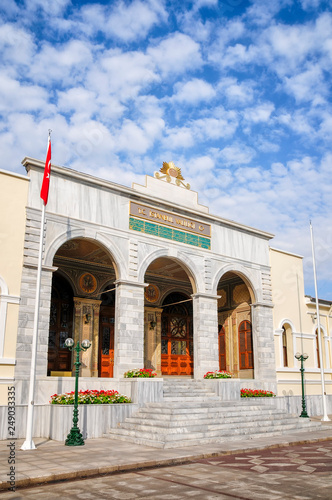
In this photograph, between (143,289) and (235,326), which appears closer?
(143,289)

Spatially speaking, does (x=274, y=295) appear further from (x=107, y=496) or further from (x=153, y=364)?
(x=107, y=496)

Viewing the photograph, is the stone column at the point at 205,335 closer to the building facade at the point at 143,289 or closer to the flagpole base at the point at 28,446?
the building facade at the point at 143,289

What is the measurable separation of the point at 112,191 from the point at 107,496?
1229 cm

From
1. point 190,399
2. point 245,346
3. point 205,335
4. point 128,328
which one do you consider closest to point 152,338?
point 205,335

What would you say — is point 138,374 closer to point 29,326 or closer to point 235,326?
point 29,326

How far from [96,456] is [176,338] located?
1406 centimetres

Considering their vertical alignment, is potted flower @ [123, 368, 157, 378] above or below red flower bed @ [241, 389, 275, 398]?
above

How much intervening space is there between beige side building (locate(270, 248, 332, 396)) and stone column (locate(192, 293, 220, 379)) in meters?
4.04

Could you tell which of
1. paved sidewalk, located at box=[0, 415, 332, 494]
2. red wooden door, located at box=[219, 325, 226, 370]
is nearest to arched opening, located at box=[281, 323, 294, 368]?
red wooden door, located at box=[219, 325, 226, 370]

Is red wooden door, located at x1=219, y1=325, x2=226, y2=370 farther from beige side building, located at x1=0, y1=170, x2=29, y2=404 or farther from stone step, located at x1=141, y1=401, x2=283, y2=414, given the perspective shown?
beige side building, located at x1=0, y1=170, x2=29, y2=404

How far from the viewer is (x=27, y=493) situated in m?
7.39

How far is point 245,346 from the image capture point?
22.8 meters

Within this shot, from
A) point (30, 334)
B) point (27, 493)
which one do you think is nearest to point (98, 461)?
point (27, 493)

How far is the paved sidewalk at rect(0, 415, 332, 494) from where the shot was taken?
8.52 meters
